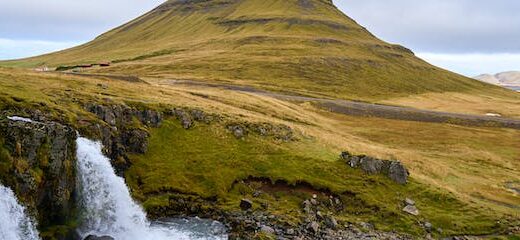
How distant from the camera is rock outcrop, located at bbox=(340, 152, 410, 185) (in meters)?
62.9

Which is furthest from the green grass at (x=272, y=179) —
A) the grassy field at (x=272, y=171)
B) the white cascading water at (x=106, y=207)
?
the white cascading water at (x=106, y=207)

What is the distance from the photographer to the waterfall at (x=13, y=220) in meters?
36.2

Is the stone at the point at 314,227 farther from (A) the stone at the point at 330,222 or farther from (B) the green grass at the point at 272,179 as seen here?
(B) the green grass at the point at 272,179

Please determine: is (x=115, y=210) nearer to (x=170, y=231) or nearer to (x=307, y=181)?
(x=170, y=231)

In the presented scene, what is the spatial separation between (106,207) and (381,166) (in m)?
33.9

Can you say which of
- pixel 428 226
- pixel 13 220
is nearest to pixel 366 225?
Result: pixel 428 226

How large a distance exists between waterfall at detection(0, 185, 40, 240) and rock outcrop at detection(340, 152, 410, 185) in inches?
1525

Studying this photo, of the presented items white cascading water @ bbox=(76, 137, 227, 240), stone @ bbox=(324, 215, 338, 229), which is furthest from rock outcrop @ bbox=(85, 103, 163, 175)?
stone @ bbox=(324, 215, 338, 229)

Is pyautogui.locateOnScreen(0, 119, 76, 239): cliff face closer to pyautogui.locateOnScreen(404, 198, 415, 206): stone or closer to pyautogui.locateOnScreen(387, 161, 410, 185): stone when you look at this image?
pyautogui.locateOnScreen(404, 198, 415, 206): stone

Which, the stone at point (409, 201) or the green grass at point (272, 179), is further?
the stone at point (409, 201)

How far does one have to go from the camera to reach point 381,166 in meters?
63.9

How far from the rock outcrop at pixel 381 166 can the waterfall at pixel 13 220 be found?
38734 mm

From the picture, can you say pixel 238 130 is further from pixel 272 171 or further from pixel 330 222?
pixel 330 222

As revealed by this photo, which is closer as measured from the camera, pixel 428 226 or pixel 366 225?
pixel 366 225
